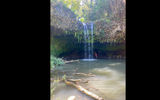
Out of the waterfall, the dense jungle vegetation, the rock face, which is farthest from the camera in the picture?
the waterfall

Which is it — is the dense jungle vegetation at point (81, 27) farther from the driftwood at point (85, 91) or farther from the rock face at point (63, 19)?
the driftwood at point (85, 91)

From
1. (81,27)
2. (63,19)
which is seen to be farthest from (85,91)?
(81,27)

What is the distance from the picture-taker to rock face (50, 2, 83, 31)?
302 inches

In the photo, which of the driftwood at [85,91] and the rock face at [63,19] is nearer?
the driftwood at [85,91]

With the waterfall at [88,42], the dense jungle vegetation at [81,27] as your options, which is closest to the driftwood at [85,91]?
the dense jungle vegetation at [81,27]

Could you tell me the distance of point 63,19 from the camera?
27.5 ft

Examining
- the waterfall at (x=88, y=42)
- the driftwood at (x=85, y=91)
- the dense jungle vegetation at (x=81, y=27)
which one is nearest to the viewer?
the driftwood at (x=85, y=91)

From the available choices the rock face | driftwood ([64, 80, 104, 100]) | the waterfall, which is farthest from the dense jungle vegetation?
driftwood ([64, 80, 104, 100])

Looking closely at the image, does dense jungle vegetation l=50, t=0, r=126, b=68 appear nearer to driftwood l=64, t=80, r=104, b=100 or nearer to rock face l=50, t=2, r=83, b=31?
rock face l=50, t=2, r=83, b=31

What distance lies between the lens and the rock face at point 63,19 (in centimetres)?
768

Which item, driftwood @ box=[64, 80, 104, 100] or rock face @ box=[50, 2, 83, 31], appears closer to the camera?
driftwood @ box=[64, 80, 104, 100]

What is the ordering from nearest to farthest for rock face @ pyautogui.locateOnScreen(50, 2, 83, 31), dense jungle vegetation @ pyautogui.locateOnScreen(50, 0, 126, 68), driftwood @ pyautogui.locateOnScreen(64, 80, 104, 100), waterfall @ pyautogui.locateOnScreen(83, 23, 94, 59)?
driftwood @ pyautogui.locateOnScreen(64, 80, 104, 100)
rock face @ pyautogui.locateOnScreen(50, 2, 83, 31)
dense jungle vegetation @ pyautogui.locateOnScreen(50, 0, 126, 68)
waterfall @ pyautogui.locateOnScreen(83, 23, 94, 59)
